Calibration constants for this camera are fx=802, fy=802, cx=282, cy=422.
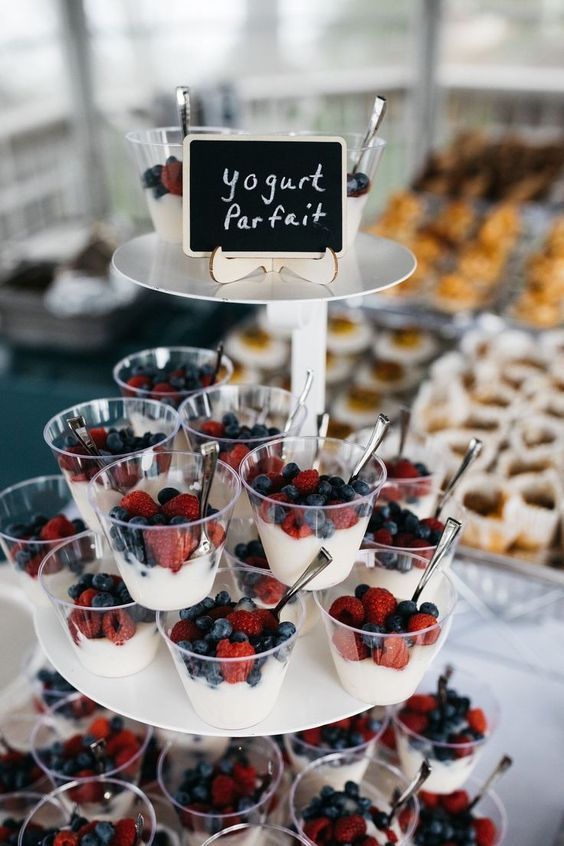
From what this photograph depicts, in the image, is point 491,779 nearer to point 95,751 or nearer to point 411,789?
point 411,789

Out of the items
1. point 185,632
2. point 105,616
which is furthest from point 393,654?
point 105,616

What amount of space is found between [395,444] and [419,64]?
290 centimetres

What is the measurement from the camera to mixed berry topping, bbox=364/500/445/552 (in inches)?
40.6

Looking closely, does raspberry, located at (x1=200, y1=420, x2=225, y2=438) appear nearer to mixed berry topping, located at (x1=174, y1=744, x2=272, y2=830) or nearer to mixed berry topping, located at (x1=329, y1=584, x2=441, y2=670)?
mixed berry topping, located at (x1=329, y1=584, x2=441, y2=670)

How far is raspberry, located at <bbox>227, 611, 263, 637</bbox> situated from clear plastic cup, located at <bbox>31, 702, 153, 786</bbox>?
38 cm

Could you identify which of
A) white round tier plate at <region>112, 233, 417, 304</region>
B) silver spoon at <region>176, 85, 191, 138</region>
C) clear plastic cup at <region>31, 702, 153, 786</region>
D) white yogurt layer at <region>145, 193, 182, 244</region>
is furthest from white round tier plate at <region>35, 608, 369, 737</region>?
silver spoon at <region>176, 85, 191, 138</region>

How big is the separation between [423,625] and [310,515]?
177 millimetres

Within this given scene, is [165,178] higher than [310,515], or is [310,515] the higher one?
[165,178]

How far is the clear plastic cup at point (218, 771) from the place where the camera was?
1083 millimetres

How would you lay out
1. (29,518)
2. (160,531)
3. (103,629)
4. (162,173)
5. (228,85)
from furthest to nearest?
(228,85) < (29,518) < (162,173) < (103,629) < (160,531)

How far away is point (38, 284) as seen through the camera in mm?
2791

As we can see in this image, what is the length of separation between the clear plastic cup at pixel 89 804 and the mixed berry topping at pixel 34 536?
312mm

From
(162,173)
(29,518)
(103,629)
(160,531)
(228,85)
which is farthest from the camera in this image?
(228,85)

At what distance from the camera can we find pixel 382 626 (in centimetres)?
90
